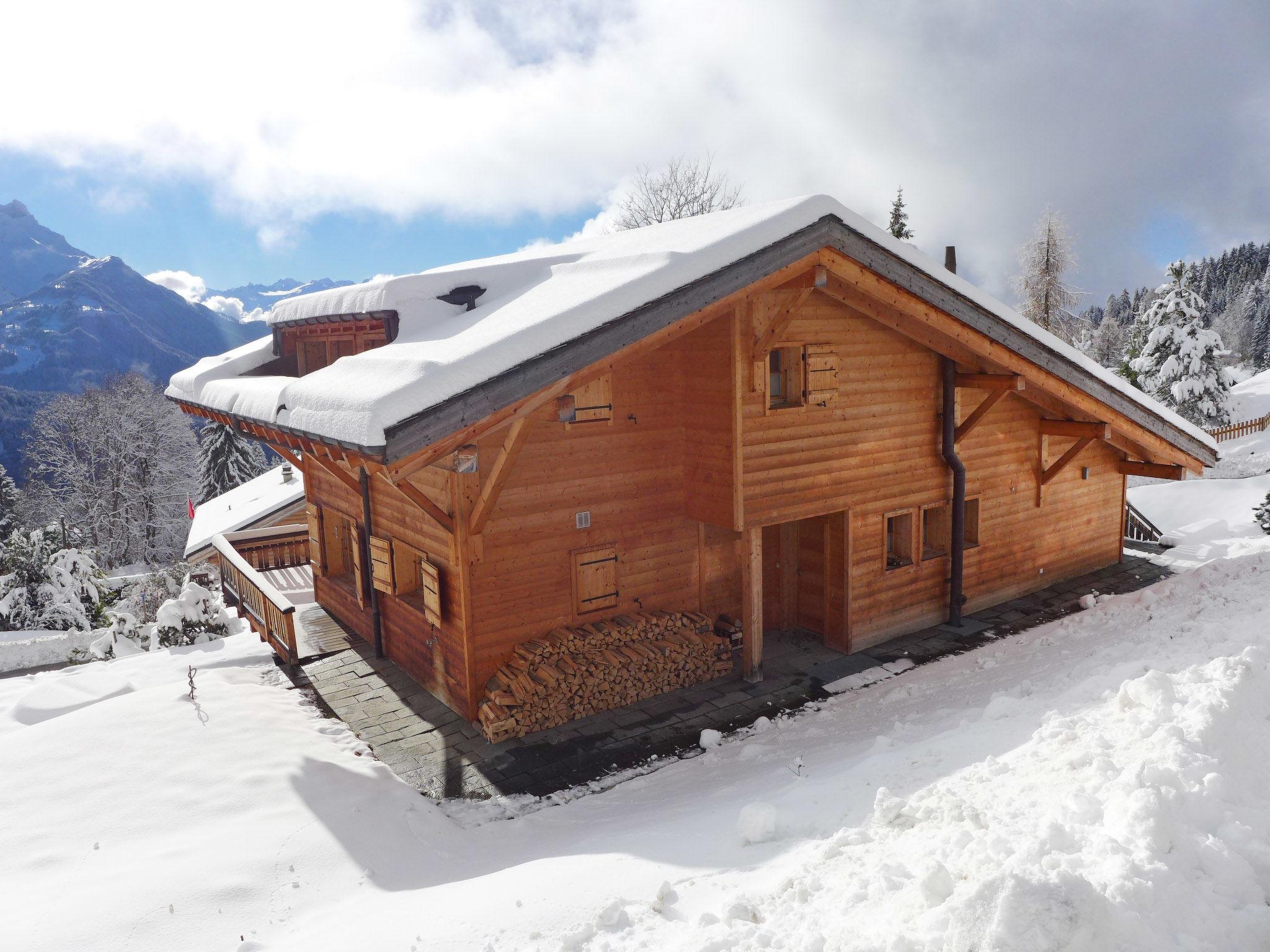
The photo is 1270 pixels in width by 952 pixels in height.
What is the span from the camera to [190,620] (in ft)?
46.6

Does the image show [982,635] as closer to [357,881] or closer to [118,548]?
[357,881]

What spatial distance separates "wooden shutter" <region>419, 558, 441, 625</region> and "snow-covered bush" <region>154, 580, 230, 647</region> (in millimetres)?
6404

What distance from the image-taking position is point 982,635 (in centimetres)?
1253

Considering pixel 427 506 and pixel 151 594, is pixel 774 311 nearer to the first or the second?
pixel 427 506

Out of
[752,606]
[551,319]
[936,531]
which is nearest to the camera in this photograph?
[551,319]

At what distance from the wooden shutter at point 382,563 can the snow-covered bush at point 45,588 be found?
676 inches

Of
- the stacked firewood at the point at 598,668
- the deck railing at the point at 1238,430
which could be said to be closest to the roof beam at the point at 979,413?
the stacked firewood at the point at 598,668

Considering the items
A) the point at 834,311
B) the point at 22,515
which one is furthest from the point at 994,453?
the point at 22,515

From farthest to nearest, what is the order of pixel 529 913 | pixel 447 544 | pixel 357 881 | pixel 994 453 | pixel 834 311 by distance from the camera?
pixel 994 453
pixel 834 311
pixel 447 544
pixel 357 881
pixel 529 913

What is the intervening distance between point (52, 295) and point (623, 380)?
166 metres

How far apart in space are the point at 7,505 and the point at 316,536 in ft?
108

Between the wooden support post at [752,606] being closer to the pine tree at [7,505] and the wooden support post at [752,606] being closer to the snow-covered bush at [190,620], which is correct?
the snow-covered bush at [190,620]

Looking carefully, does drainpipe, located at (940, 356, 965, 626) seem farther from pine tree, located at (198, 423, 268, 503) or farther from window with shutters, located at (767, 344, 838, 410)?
pine tree, located at (198, 423, 268, 503)

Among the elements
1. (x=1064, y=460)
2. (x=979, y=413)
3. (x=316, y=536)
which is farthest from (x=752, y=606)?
(x=316, y=536)
